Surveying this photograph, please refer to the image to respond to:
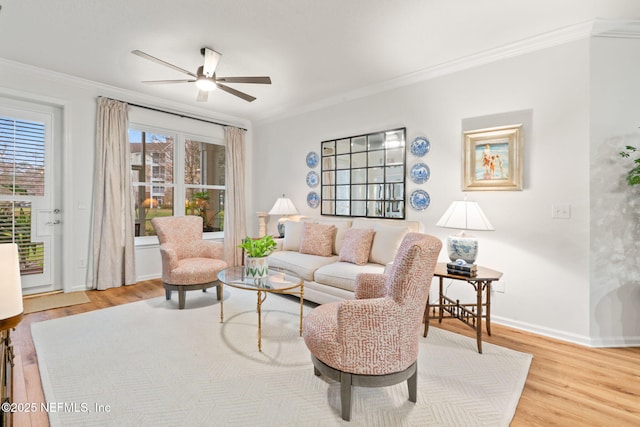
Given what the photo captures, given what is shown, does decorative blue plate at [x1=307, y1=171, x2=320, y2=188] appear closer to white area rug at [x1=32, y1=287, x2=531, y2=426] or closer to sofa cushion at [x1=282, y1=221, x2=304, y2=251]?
sofa cushion at [x1=282, y1=221, x2=304, y2=251]

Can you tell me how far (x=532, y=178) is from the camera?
280cm

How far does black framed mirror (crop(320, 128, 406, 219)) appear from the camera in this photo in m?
3.71

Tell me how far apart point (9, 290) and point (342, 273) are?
8.28 feet

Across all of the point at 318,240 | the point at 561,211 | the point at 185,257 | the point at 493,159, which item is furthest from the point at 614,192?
the point at 185,257

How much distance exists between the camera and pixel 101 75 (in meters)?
3.66

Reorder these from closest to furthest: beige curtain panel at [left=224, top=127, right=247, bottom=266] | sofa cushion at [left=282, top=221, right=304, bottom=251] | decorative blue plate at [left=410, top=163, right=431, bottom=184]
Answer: decorative blue plate at [left=410, top=163, right=431, bottom=184]
sofa cushion at [left=282, top=221, right=304, bottom=251]
beige curtain panel at [left=224, top=127, right=247, bottom=266]

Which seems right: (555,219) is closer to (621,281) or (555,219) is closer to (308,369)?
A: (621,281)

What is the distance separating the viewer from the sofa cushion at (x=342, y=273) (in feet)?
9.78

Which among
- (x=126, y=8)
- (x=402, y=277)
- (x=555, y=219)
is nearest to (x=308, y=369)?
(x=402, y=277)

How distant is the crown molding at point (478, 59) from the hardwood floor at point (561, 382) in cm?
259

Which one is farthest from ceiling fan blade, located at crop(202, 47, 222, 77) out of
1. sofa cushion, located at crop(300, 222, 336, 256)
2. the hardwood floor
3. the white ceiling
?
the hardwood floor

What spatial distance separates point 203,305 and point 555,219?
3553 mm

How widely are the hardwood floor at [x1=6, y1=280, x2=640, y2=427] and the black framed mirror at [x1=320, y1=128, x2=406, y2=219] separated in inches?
62.6

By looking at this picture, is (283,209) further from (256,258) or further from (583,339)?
(583,339)
